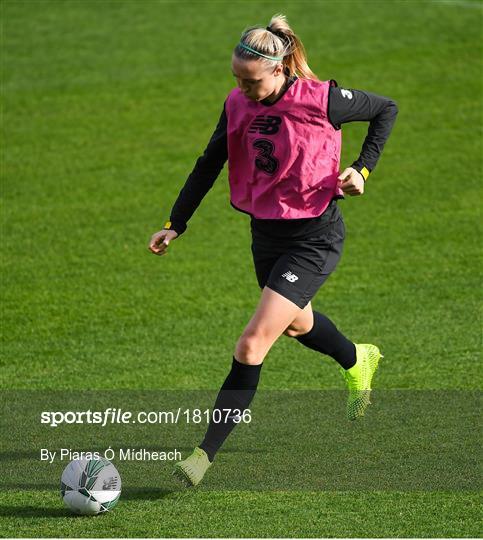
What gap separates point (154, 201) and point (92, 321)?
Answer: 3172 mm

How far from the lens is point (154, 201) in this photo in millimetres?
12023

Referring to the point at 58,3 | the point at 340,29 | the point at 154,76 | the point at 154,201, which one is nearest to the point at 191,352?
the point at 154,201

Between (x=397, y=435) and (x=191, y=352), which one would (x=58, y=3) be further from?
(x=397, y=435)

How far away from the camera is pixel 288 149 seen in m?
5.61

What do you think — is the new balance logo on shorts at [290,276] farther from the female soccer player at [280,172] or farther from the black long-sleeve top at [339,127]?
the black long-sleeve top at [339,127]

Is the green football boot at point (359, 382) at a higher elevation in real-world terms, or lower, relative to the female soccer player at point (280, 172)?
lower

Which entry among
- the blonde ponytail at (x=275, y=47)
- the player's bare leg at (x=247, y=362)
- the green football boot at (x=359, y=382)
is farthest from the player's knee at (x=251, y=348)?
the blonde ponytail at (x=275, y=47)

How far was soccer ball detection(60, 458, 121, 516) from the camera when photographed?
5.15 m

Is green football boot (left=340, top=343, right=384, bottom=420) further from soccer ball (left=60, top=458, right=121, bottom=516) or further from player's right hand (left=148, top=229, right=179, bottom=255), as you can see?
soccer ball (left=60, top=458, right=121, bottom=516)

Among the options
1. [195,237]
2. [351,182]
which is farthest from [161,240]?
[195,237]

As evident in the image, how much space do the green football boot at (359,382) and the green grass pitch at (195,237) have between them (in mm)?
271

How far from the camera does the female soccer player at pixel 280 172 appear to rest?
5523mm

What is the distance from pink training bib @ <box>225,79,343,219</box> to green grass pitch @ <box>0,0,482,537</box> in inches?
56.3

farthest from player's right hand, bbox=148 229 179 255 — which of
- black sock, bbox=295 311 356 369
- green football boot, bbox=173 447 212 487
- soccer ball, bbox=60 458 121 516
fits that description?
soccer ball, bbox=60 458 121 516
